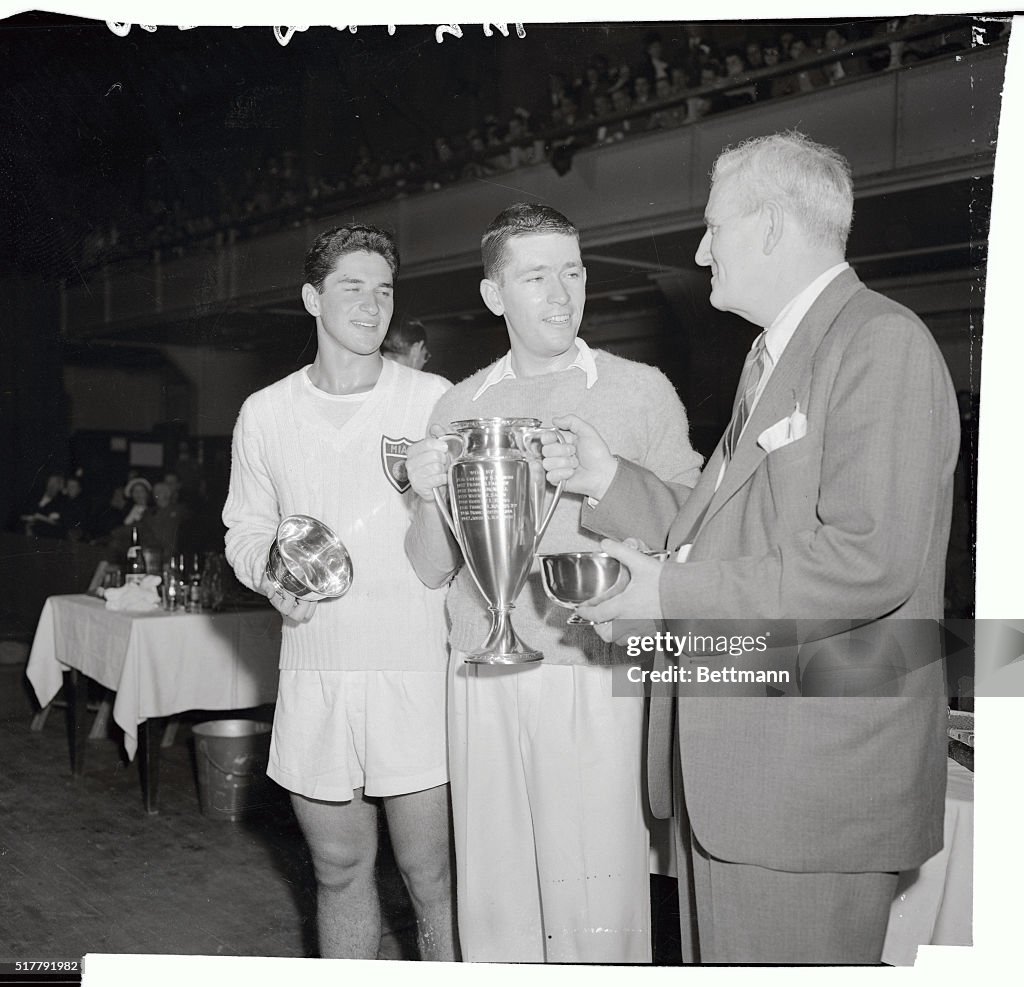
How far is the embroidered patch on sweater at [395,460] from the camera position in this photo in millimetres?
2566

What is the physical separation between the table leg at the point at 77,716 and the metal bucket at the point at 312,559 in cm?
71

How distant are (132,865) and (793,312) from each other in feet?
6.83

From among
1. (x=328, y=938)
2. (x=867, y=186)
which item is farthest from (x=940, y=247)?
(x=328, y=938)

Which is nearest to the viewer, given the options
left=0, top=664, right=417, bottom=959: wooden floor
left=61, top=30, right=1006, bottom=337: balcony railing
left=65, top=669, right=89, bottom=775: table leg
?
left=61, top=30, right=1006, bottom=337: balcony railing

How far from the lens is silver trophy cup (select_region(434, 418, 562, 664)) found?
227cm

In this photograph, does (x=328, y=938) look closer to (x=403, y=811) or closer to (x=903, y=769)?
(x=403, y=811)

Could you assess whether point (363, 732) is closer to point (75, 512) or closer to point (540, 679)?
point (540, 679)

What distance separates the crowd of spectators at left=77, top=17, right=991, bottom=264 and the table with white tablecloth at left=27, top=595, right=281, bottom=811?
3.13ft

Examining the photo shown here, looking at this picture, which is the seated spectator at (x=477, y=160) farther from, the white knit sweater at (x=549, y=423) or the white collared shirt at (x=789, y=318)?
the white collared shirt at (x=789, y=318)

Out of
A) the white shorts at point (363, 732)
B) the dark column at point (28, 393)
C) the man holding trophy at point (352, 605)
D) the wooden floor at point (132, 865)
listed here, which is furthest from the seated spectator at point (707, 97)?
the wooden floor at point (132, 865)

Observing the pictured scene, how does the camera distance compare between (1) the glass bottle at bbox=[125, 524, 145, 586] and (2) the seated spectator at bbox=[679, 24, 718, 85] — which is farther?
(1) the glass bottle at bbox=[125, 524, 145, 586]

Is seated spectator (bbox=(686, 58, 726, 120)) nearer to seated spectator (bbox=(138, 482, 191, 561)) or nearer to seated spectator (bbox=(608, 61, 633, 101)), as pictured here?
seated spectator (bbox=(608, 61, 633, 101))

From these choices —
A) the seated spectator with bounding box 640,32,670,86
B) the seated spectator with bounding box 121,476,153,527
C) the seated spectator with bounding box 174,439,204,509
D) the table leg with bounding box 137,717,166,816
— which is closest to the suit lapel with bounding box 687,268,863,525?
the seated spectator with bounding box 640,32,670,86

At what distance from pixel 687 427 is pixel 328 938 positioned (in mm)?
1507
